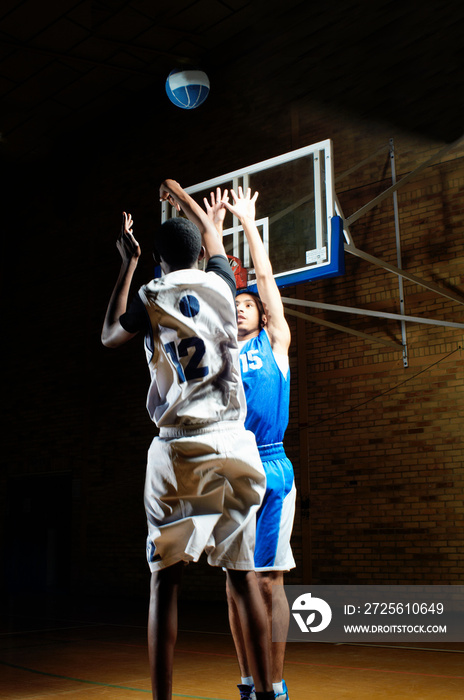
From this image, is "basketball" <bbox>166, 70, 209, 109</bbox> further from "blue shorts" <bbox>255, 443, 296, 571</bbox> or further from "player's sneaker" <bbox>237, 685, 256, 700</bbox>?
"player's sneaker" <bbox>237, 685, 256, 700</bbox>

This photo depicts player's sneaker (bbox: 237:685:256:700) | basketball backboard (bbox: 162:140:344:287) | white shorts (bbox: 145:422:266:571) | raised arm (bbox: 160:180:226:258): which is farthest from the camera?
basketball backboard (bbox: 162:140:344:287)

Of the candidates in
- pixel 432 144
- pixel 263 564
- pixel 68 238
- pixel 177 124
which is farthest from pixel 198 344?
pixel 68 238

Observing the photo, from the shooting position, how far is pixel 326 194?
5637mm

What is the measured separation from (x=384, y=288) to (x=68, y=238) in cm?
560

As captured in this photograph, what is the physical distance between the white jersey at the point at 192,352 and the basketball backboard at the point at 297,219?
→ 3.12 meters

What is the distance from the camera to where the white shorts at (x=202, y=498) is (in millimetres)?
1996

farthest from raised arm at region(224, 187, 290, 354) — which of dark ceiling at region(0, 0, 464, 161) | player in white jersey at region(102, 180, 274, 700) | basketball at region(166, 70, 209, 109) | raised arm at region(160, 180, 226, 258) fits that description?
dark ceiling at region(0, 0, 464, 161)

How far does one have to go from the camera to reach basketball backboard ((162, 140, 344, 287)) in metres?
5.41

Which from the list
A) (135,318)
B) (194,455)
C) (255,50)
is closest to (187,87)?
(255,50)

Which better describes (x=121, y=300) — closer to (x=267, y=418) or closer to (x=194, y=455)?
(x=194, y=455)

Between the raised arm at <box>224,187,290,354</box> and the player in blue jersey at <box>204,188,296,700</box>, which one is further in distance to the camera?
the raised arm at <box>224,187,290,354</box>

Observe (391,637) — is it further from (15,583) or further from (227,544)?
(15,583)

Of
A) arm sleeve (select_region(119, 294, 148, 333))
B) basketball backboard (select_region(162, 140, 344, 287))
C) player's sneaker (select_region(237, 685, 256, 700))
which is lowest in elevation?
player's sneaker (select_region(237, 685, 256, 700))

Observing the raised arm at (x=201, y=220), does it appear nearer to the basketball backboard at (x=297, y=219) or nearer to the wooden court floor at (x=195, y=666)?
the wooden court floor at (x=195, y=666)
